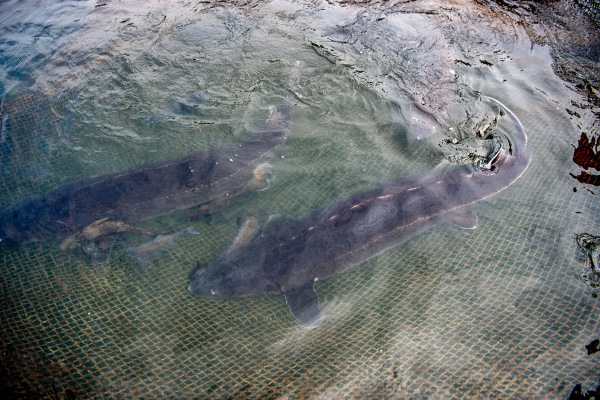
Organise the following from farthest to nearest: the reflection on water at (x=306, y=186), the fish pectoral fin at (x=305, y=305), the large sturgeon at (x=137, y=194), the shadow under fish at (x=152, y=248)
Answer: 1. the large sturgeon at (x=137, y=194)
2. the shadow under fish at (x=152, y=248)
3. the fish pectoral fin at (x=305, y=305)
4. the reflection on water at (x=306, y=186)

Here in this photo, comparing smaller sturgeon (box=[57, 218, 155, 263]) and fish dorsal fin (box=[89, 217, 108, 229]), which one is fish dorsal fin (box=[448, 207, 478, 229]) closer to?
smaller sturgeon (box=[57, 218, 155, 263])

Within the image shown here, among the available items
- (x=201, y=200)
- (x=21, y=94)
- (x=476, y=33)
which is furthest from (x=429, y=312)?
(x=21, y=94)

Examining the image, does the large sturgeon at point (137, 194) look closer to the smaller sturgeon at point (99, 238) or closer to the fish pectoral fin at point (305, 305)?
the smaller sturgeon at point (99, 238)

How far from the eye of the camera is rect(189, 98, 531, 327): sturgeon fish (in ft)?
13.2

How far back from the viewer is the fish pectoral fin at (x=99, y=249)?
4320mm

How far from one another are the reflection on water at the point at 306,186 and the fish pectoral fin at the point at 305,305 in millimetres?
105

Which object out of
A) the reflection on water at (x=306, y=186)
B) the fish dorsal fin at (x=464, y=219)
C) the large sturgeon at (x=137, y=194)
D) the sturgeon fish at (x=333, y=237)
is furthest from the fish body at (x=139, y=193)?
the fish dorsal fin at (x=464, y=219)

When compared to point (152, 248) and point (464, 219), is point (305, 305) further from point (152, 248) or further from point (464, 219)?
point (464, 219)

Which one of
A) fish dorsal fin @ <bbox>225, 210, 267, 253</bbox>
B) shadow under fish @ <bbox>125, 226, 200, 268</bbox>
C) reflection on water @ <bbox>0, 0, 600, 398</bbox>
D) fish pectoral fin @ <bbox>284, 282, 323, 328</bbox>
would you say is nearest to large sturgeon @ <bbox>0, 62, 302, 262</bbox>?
reflection on water @ <bbox>0, 0, 600, 398</bbox>

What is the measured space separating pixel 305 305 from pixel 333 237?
0.79 metres

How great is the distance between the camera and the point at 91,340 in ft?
11.4

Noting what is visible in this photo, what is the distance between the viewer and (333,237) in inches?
167

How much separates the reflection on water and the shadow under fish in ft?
0.29

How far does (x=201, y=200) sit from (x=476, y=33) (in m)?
5.96
